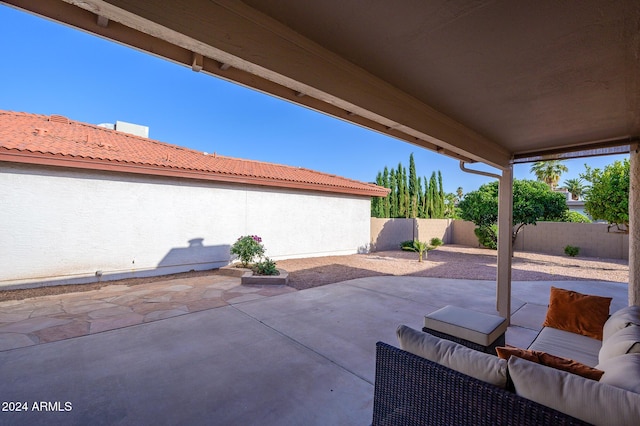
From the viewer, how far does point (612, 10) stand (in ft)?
5.03

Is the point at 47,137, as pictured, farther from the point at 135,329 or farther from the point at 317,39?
the point at 317,39

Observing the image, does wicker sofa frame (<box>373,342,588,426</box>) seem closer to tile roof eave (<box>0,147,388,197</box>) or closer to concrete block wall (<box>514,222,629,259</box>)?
tile roof eave (<box>0,147,388,197</box>)

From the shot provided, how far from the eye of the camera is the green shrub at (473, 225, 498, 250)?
14.6 m

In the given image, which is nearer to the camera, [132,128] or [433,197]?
[132,128]

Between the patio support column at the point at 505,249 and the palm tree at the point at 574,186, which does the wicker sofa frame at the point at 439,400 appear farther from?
the palm tree at the point at 574,186

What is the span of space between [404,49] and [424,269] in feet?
Result: 28.6

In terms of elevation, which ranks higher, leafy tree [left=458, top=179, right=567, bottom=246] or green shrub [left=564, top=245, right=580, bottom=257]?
leafy tree [left=458, top=179, right=567, bottom=246]

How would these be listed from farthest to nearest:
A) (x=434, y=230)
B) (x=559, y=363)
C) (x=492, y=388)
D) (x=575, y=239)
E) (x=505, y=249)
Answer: (x=434, y=230) → (x=575, y=239) → (x=505, y=249) → (x=559, y=363) → (x=492, y=388)

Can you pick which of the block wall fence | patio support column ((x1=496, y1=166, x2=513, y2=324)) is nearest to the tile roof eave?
the block wall fence

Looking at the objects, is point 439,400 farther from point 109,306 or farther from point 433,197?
point 433,197

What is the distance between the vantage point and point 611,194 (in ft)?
32.6

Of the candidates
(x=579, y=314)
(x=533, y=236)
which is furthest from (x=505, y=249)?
(x=533, y=236)

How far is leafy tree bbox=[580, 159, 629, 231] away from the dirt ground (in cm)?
197

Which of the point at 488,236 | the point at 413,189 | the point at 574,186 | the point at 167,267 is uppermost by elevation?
the point at 574,186
